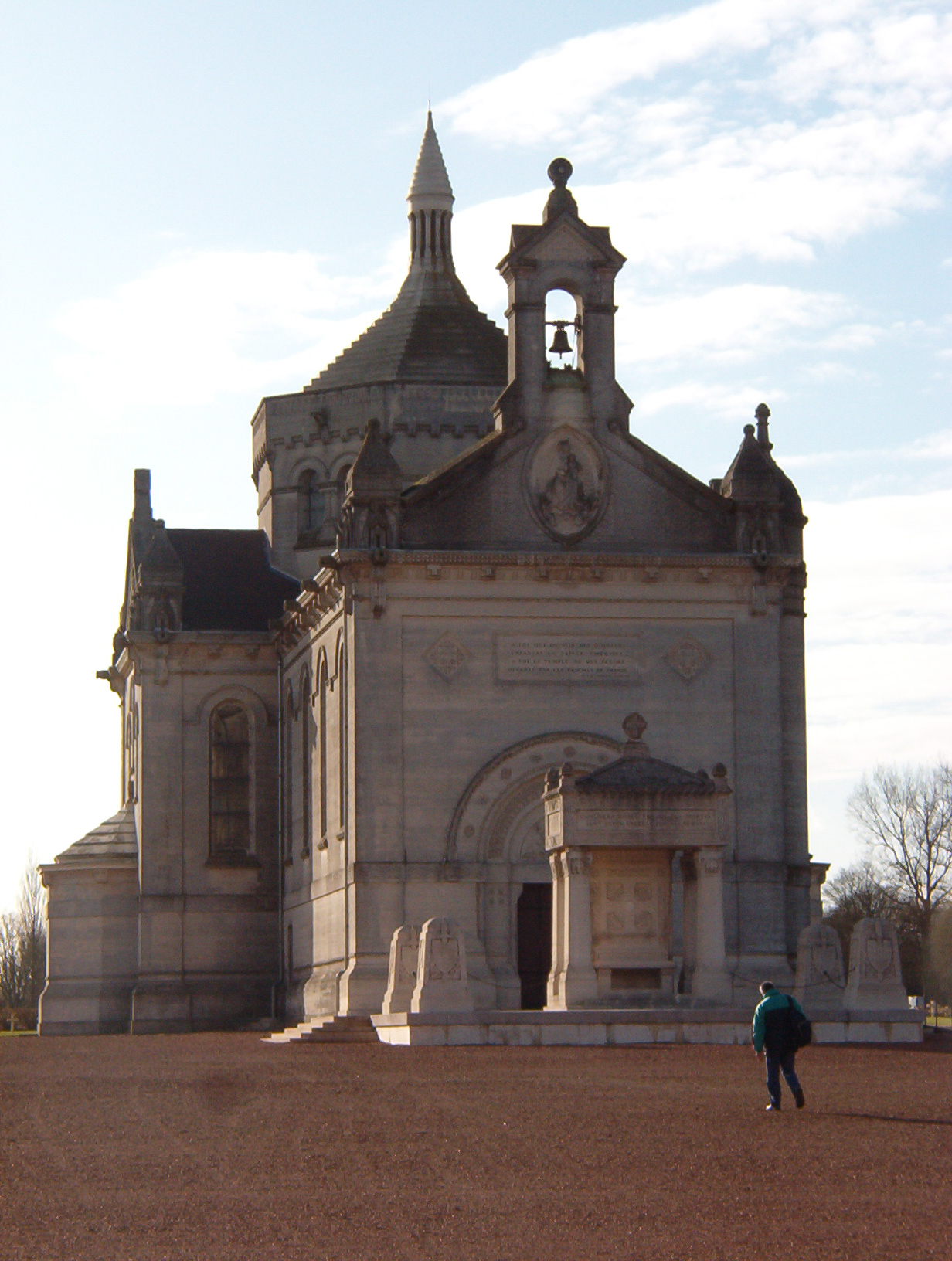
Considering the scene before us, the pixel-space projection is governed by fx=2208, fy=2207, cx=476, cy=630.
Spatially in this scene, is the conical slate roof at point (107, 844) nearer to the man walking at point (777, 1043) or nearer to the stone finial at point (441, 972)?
the stone finial at point (441, 972)

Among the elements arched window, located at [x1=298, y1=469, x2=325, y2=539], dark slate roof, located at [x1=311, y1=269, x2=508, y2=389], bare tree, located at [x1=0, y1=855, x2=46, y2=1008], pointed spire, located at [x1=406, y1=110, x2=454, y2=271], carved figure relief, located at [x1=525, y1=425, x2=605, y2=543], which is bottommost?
bare tree, located at [x1=0, y1=855, x2=46, y2=1008]

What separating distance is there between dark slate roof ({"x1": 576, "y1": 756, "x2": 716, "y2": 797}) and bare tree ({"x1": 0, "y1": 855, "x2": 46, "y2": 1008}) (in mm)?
77963

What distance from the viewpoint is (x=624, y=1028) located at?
37.2 meters

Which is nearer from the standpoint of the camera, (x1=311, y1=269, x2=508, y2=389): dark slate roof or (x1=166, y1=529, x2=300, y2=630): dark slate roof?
(x1=166, y1=529, x2=300, y2=630): dark slate roof

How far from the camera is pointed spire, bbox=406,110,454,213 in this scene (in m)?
71.8

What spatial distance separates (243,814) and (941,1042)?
27.1 m

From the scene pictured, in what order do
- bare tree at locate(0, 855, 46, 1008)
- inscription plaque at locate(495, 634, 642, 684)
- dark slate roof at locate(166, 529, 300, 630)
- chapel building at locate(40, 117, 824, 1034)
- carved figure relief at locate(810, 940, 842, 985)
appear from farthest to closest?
bare tree at locate(0, 855, 46, 1008) → dark slate roof at locate(166, 529, 300, 630) → inscription plaque at locate(495, 634, 642, 684) → chapel building at locate(40, 117, 824, 1034) → carved figure relief at locate(810, 940, 842, 985)

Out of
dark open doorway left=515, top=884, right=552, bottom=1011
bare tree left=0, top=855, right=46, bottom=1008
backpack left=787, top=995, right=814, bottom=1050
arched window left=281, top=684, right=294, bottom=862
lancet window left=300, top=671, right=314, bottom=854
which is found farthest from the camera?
bare tree left=0, top=855, right=46, bottom=1008

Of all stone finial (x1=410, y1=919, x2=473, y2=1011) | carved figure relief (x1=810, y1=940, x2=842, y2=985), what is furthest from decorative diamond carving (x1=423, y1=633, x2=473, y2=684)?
carved figure relief (x1=810, y1=940, x2=842, y2=985)

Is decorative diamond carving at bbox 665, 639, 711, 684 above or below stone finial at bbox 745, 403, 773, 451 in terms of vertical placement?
below

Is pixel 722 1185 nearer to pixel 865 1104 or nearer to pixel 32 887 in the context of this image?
pixel 865 1104

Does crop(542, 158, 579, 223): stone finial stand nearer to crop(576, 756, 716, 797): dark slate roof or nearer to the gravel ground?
crop(576, 756, 716, 797): dark slate roof

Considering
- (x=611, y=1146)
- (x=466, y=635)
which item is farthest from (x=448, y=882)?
(x=611, y=1146)

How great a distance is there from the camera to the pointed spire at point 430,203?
71.1 m
